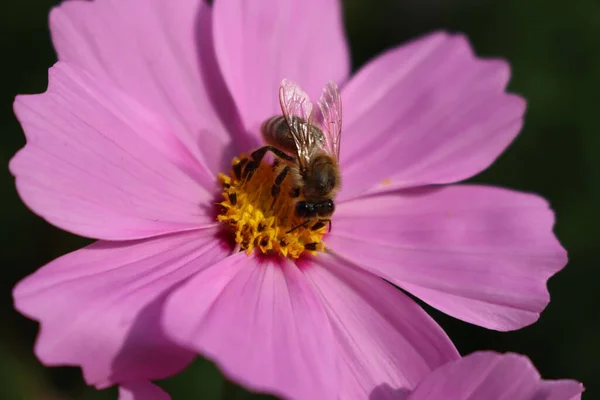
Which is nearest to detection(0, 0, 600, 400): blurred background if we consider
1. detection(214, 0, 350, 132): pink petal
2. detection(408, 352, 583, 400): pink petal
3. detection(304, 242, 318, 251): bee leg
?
detection(304, 242, 318, 251): bee leg

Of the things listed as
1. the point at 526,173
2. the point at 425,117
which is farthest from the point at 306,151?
the point at 526,173

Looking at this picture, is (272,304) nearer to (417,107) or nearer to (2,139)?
(417,107)

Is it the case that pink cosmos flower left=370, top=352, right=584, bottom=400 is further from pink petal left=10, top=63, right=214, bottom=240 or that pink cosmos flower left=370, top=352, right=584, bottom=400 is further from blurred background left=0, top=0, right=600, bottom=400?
blurred background left=0, top=0, right=600, bottom=400

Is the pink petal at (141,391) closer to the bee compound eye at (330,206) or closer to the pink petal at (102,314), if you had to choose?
the pink petal at (102,314)

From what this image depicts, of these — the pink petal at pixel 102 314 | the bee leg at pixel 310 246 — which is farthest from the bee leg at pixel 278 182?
the pink petal at pixel 102 314

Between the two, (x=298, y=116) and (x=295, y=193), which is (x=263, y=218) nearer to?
(x=295, y=193)

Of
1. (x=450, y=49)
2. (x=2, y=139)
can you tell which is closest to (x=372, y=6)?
(x=450, y=49)
